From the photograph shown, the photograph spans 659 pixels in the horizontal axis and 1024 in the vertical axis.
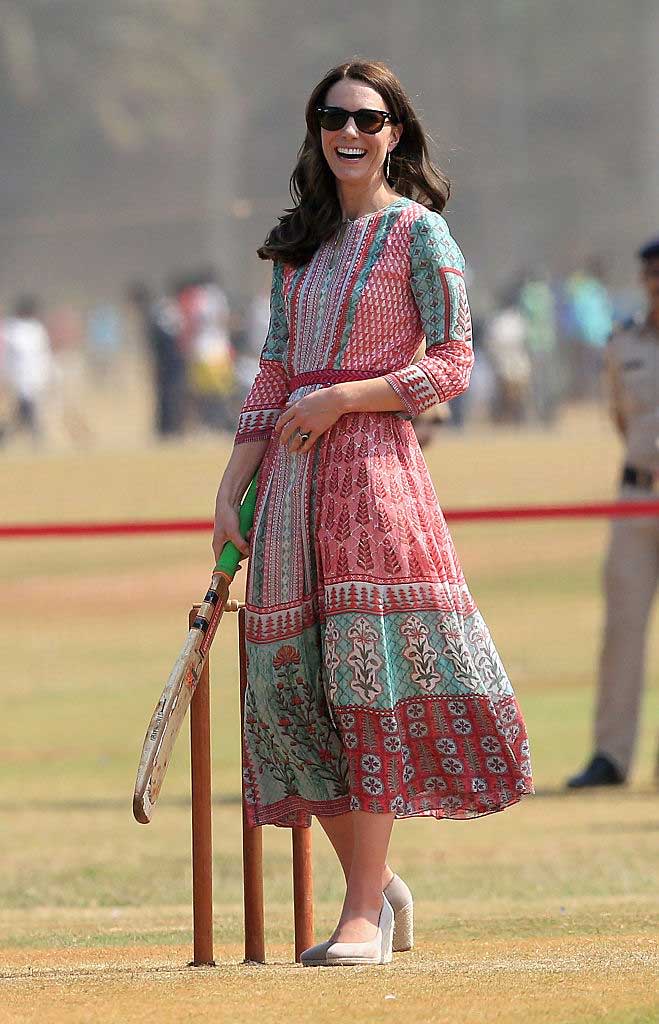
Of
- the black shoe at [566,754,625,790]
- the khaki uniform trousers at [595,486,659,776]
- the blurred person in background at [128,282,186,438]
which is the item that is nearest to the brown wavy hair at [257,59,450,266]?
the khaki uniform trousers at [595,486,659,776]

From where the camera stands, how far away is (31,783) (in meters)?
8.93

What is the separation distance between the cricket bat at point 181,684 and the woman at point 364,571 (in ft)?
0.14

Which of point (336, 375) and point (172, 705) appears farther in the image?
point (336, 375)

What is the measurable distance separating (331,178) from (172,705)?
1181mm

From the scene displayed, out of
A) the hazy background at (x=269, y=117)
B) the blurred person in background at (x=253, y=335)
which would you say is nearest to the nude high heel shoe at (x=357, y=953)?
the blurred person in background at (x=253, y=335)

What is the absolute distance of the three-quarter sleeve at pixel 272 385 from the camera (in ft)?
14.5

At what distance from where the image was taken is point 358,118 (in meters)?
4.31

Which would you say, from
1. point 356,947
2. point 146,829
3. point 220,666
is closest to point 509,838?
point 146,829

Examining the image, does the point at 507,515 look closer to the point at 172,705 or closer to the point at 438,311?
the point at 438,311

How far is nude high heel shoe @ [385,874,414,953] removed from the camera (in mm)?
4375

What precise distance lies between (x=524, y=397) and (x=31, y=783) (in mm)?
16195

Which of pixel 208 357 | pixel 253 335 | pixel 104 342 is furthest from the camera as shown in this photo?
pixel 104 342

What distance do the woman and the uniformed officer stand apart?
13.2 ft

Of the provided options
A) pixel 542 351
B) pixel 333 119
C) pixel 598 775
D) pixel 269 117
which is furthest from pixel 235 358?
pixel 333 119
